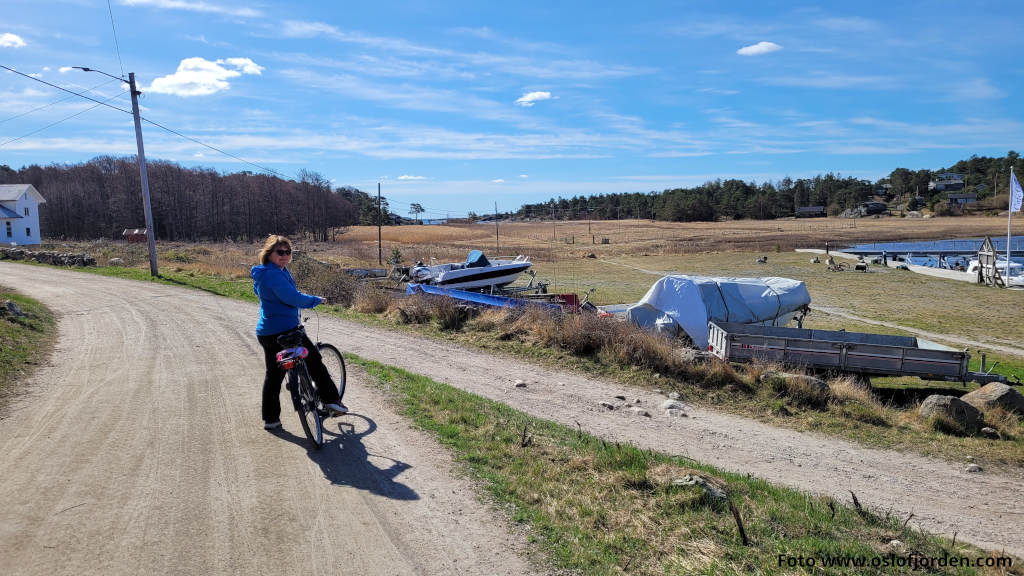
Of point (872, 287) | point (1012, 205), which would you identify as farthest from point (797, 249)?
point (872, 287)

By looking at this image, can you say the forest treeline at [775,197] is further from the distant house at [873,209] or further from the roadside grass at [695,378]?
the roadside grass at [695,378]

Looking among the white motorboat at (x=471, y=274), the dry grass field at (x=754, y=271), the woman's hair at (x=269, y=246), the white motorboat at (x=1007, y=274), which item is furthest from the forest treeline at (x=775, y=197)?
the woman's hair at (x=269, y=246)

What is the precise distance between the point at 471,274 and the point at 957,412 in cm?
1522

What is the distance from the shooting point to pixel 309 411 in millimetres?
5742

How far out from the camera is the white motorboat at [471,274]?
69.8ft

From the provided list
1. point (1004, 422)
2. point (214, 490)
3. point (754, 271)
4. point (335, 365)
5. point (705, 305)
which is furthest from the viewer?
point (754, 271)

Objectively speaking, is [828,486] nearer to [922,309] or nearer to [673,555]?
[673,555]

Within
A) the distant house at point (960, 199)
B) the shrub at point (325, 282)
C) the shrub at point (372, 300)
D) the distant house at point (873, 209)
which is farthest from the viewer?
the distant house at point (873, 209)

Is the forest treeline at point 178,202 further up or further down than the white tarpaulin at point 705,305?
further up

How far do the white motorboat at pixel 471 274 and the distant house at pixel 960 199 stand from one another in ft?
428

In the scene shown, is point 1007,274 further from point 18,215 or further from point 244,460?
point 18,215

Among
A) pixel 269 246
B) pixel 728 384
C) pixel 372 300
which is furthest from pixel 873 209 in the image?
pixel 269 246

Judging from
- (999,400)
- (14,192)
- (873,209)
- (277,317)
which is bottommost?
(999,400)

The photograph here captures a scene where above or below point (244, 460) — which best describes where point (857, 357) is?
below
